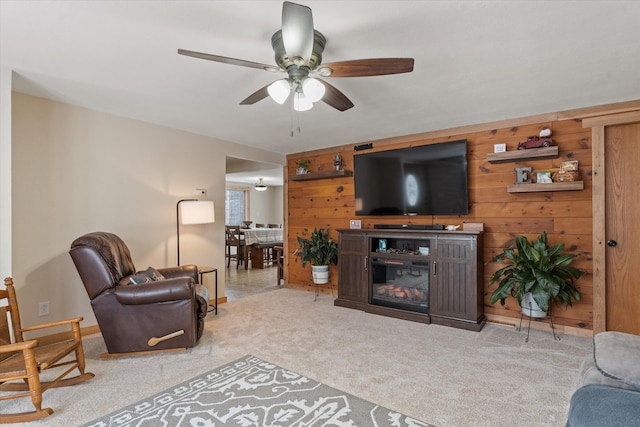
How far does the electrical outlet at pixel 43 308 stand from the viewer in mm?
3020

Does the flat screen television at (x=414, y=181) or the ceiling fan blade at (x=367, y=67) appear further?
the flat screen television at (x=414, y=181)

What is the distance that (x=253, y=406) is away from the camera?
2043 mm

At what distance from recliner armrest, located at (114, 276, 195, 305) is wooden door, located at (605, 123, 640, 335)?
3954mm

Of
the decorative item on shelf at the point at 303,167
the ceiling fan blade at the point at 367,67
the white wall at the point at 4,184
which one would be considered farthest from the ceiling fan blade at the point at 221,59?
the decorative item on shelf at the point at 303,167

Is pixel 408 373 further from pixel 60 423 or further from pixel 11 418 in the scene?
pixel 11 418

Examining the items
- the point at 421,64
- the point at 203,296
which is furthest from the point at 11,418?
the point at 421,64

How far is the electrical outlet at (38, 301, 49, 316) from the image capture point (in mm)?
3020

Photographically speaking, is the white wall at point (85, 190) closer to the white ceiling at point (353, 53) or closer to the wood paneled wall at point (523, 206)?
the white ceiling at point (353, 53)

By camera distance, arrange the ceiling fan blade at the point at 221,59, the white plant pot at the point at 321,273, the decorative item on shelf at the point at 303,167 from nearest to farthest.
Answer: the ceiling fan blade at the point at 221,59
the white plant pot at the point at 321,273
the decorative item on shelf at the point at 303,167

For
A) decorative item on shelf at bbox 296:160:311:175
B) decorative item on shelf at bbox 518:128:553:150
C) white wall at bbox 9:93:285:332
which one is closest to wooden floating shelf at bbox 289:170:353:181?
decorative item on shelf at bbox 296:160:311:175

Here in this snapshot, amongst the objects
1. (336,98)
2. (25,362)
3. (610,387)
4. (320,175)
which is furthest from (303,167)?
(610,387)

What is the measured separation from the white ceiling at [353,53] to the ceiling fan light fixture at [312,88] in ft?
0.94

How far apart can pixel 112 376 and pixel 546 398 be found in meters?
3.03

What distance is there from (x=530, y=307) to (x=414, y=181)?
183cm
